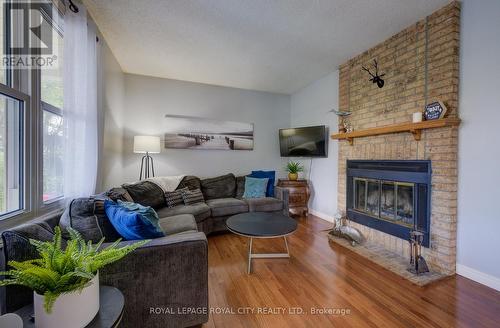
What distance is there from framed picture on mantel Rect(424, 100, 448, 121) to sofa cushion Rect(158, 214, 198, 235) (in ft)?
8.90

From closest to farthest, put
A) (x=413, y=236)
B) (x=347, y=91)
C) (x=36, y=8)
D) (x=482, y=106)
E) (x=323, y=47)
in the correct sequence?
(x=36, y=8) → (x=482, y=106) → (x=413, y=236) → (x=323, y=47) → (x=347, y=91)

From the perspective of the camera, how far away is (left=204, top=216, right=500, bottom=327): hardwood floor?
1.50 m

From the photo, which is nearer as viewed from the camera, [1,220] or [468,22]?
[1,220]

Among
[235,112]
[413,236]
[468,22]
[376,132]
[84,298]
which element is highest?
[468,22]

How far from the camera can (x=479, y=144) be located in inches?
75.5

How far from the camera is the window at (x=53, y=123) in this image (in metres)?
1.61

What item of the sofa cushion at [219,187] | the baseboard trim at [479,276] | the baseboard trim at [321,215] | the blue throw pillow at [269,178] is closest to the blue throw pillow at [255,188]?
the blue throw pillow at [269,178]

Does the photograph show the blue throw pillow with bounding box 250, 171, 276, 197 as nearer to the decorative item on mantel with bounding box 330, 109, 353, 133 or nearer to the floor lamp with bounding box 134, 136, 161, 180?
the decorative item on mantel with bounding box 330, 109, 353, 133

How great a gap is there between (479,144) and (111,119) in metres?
4.25

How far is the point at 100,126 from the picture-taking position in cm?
232

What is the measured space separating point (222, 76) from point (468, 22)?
3.15m

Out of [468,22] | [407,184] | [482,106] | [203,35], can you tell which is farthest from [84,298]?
[468,22]

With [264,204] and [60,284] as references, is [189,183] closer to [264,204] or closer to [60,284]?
[264,204]

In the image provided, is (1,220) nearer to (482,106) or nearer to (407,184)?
(407,184)
